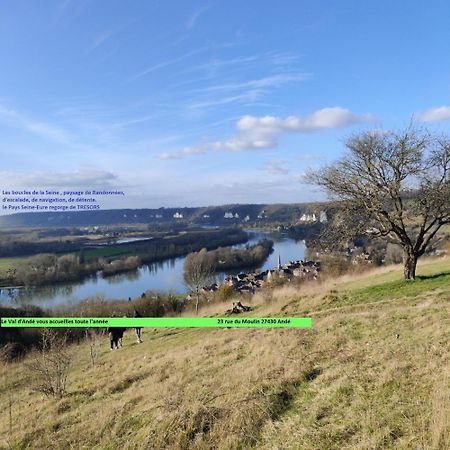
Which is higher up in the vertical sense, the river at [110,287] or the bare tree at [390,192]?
the bare tree at [390,192]

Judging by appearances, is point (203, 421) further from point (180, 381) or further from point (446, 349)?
point (446, 349)

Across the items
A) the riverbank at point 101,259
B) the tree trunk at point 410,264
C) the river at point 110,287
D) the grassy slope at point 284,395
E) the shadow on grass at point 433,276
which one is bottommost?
the river at point 110,287

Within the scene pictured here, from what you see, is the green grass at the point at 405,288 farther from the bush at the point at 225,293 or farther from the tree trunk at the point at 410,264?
the bush at the point at 225,293

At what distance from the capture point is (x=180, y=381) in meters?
9.04

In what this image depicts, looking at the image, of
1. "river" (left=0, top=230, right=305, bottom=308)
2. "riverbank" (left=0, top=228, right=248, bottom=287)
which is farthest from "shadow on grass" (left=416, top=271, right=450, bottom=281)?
"riverbank" (left=0, top=228, right=248, bottom=287)

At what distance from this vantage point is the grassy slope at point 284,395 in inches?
207

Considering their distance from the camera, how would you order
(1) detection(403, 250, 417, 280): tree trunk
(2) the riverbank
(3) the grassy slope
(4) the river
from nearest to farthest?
(3) the grassy slope < (1) detection(403, 250, 417, 280): tree trunk < (4) the river < (2) the riverbank

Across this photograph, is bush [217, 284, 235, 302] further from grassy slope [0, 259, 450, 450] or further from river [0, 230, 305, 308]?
grassy slope [0, 259, 450, 450]

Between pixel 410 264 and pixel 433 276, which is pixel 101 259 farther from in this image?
pixel 433 276

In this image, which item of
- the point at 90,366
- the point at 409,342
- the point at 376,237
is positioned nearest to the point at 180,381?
the point at 409,342

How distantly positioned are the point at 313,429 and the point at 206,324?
14192 millimetres

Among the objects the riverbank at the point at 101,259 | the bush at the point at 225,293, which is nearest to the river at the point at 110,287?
the riverbank at the point at 101,259

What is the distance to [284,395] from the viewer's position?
6703 mm

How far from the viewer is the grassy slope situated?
5.25 meters
